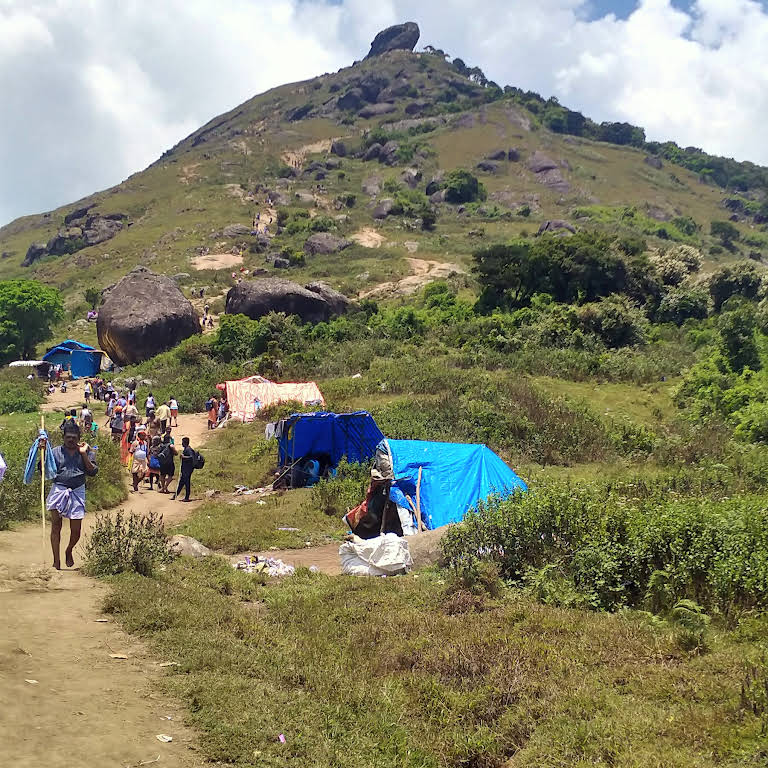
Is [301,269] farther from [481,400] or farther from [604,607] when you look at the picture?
[604,607]

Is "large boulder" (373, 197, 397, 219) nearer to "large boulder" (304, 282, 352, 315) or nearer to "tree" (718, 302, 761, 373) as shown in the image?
"large boulder" (304, 282, 352, 315)

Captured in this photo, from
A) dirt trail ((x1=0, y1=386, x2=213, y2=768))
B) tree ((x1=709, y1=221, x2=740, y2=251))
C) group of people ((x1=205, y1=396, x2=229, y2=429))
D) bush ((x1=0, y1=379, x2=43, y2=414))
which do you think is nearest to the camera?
dirt trail ((x1=0, y1=386, x2=213, y2=768))

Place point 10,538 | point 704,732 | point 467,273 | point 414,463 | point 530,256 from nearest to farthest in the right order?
point 704,732
point 10,538
point 414,463
point 530,256
point 467,273

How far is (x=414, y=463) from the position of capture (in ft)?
41.3

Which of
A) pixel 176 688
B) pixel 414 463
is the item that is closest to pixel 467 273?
pixel 414 463

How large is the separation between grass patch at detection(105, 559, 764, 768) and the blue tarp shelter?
3427cm

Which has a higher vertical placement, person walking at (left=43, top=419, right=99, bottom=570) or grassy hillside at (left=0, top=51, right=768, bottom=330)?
grassy hillside at (left=0, top=51, right=768, bottom=330)

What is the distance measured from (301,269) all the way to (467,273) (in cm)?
1423

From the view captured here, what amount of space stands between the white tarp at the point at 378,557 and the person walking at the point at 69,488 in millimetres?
3390

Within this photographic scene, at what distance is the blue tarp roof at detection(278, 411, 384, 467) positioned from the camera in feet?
54.6

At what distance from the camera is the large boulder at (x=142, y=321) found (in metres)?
37.2

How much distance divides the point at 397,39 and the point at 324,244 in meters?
123

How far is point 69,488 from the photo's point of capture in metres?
7.98

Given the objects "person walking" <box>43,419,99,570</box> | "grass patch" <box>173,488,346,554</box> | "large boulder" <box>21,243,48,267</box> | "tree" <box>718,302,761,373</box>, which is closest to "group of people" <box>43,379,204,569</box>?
"person walking" <box>43,419,99,570</box>
